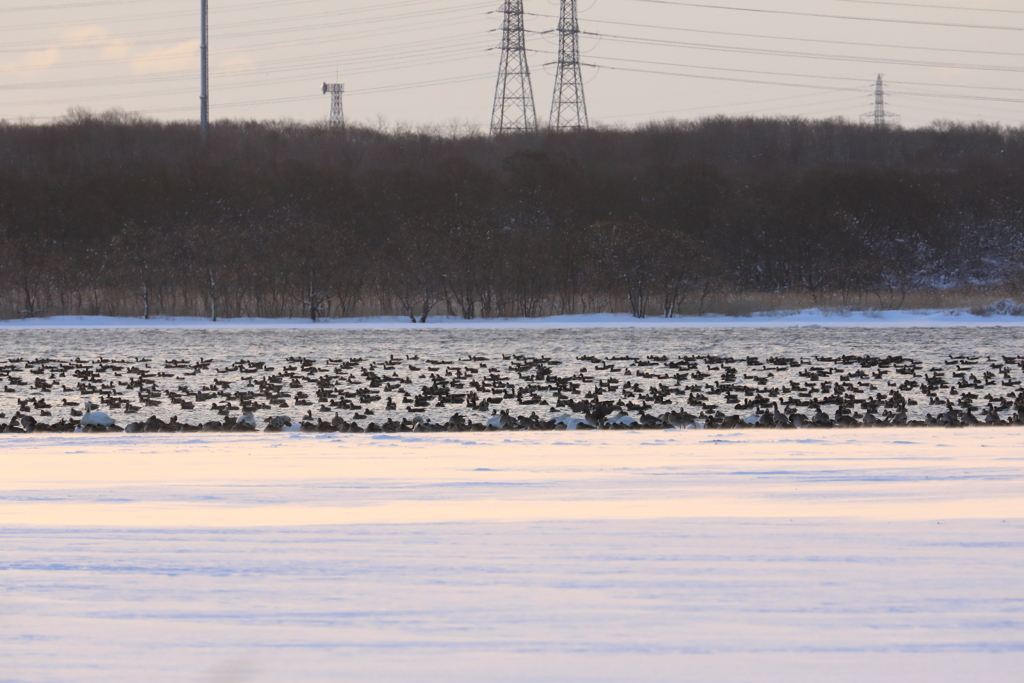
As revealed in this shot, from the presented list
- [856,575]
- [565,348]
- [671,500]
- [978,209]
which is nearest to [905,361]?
[565,348]

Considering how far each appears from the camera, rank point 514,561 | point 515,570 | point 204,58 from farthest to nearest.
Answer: point 204,58 → point 514,561 → point 515,570

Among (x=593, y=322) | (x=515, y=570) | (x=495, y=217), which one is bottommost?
(x=515, y=570)

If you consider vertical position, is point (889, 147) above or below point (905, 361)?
above

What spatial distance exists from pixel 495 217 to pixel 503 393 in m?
36.4

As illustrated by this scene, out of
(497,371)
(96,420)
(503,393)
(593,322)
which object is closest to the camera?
(96,420)

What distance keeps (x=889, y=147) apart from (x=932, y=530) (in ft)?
225

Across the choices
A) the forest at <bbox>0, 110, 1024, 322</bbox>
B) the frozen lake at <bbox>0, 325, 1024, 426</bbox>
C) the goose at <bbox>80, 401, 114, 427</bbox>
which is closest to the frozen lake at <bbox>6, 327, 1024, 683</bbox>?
the goose at <bbox>80, 401, 114, 427</bbox>

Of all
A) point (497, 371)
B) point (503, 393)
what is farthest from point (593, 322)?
point (503, 393)

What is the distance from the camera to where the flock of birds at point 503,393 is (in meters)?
11.2

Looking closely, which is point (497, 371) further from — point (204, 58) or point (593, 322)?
point (204, 58)

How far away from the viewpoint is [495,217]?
5025cm

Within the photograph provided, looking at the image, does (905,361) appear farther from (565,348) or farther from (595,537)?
(595,537)

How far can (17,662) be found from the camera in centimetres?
376

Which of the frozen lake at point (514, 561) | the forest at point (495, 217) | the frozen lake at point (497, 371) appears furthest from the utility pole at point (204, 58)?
the frozen lake at point (514, 561)
